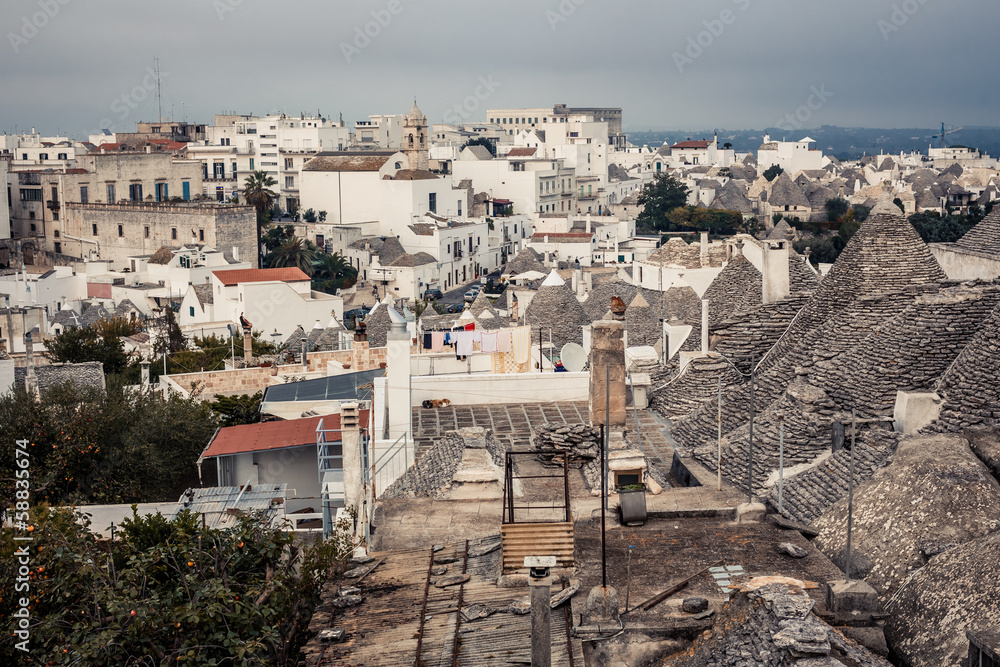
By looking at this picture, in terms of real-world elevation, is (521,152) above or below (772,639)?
above

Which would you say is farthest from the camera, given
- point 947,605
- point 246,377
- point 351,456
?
point 246,377

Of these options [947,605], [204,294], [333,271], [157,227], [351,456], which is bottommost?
[947,605]

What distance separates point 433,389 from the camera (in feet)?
58.4

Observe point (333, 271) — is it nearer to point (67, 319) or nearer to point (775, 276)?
point (67, 319)

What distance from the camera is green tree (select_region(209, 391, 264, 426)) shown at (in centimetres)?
2497

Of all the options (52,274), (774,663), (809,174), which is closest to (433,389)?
(774,663)

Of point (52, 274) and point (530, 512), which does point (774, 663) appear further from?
point (52, 274)

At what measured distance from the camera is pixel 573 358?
20078 millimetres

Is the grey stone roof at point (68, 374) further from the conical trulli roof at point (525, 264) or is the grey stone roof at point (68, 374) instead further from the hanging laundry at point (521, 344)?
the conical trulli roof at point (525, 264)

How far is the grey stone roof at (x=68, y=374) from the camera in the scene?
26.5 m

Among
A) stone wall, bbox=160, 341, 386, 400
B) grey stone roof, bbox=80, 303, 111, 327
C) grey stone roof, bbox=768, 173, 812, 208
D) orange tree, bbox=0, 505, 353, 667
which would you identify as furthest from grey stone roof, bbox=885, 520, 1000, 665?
grey stone roof, bbox=768, 173, 812, 208

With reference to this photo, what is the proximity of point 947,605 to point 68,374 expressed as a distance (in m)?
24.4

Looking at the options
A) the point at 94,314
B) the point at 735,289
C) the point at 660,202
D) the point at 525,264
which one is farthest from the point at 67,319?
the point at 660,202

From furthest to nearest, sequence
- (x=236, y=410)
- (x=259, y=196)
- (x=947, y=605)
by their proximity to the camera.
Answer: (x=259, y=196)
(x=236, y=410)
(x=947, y=605)
